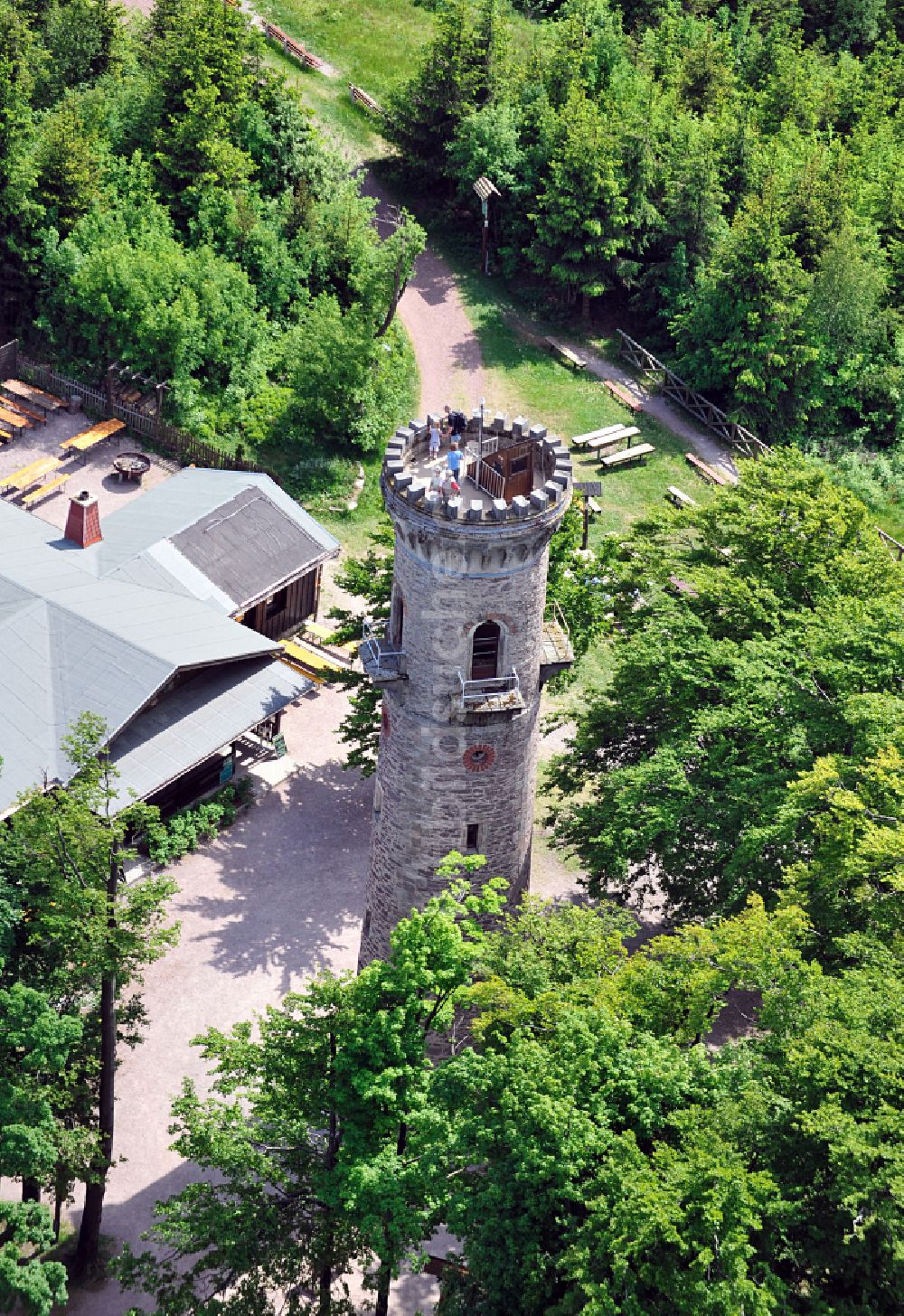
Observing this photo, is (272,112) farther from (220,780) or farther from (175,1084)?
(175,1084)

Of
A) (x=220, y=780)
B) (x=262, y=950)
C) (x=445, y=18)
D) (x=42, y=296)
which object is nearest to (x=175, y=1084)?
(x=262, y=950)

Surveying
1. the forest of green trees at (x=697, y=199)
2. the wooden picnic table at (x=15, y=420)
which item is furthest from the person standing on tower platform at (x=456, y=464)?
the forest of green trees at (x=697, y=199)

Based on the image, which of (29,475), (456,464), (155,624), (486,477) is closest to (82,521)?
(155,624)

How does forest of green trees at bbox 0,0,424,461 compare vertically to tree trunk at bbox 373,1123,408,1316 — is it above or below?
above

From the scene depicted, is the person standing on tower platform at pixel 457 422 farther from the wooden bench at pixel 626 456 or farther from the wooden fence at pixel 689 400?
the wooden fence at pixel 689 400

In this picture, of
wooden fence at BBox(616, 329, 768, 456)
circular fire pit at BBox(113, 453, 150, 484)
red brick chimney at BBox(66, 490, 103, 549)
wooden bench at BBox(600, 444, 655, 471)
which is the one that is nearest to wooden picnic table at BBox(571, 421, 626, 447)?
wooden bench at BBox(600, 444, 655, 471)

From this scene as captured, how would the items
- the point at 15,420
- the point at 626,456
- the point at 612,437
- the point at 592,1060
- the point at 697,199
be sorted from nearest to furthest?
the point at 592,1060, the point at 15,420, the point at 626,456, the point at 612,437, the point at 697,199

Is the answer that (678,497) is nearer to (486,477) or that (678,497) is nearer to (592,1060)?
(486,477)

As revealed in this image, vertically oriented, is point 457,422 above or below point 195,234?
above

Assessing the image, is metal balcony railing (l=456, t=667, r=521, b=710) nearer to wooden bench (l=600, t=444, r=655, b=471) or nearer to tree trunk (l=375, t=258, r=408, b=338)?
wooden bench (l=600, t=444, r=655, b=471)
